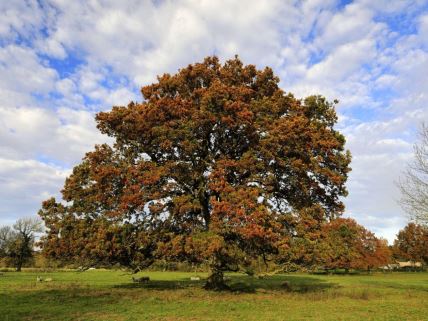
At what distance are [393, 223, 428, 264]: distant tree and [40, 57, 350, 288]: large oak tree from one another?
9913cm

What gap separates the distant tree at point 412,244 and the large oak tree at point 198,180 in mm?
99131

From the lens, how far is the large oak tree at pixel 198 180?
2478 centimetres

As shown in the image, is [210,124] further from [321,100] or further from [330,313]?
[330,313]

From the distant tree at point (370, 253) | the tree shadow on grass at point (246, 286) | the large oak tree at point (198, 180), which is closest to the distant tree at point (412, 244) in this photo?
the distant tree at point (370, 253)

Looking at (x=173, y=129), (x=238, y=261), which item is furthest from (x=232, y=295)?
(x=173, y=129)

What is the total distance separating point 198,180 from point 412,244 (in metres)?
117

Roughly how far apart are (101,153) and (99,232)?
5.80m

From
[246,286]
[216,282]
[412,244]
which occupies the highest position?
[412,244]

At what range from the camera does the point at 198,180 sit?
27.4 metres

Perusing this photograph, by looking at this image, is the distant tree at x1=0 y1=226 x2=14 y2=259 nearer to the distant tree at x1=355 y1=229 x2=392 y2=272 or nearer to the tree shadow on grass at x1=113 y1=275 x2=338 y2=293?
the tree shadow on grass at x1=113 y1=275 x2=338 y2=293

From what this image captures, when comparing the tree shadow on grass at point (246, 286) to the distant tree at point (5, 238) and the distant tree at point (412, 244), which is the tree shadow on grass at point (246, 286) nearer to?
the distant tree at point (5, 238)

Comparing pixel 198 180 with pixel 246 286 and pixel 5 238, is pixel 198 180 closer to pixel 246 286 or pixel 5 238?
pixel 246 286

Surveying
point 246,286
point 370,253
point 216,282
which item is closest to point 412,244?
point 370,253

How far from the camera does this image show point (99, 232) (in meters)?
25.2
